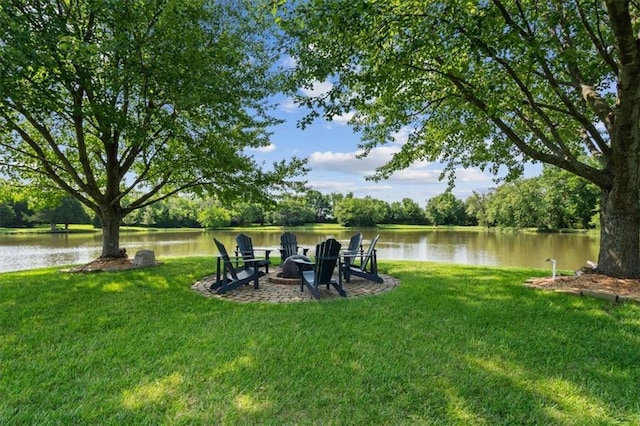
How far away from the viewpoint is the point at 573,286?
5156 millimetres

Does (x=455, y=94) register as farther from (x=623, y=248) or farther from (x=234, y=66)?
(x=234, y=66)

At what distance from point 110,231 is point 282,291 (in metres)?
5.19

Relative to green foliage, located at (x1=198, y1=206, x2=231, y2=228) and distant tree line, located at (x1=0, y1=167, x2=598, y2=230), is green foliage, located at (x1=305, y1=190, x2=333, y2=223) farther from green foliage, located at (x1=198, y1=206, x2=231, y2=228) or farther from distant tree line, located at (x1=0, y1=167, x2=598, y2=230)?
green foliage, located at (x1=198, y1=206, x2=231, y2=228)

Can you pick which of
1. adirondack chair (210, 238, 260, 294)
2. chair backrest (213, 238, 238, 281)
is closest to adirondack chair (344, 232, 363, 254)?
adirondack chair (210, 238, 260, 294)

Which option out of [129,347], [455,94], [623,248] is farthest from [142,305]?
[623,248]

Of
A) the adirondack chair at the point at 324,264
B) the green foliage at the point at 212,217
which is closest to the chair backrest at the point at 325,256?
the adirondack chair at the point at 324,264

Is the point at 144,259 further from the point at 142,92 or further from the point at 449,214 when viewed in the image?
the point at 449,214

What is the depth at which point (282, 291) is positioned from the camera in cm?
545

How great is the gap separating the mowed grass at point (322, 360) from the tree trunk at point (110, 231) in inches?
131

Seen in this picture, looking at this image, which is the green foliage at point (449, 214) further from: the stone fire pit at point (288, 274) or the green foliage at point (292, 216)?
the stone fire pit at point (288, 274)

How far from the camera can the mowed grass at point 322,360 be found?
2141 millimetres

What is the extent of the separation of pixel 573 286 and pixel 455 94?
3.52 m

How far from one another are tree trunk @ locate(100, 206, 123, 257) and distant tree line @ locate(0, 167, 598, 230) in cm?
1536

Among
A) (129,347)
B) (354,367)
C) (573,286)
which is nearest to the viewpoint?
(354,367)
